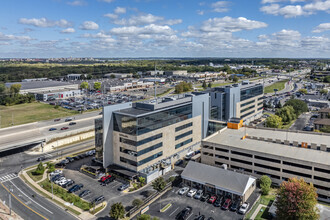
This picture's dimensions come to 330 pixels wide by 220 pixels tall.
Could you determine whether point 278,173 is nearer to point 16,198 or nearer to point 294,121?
point 16,198

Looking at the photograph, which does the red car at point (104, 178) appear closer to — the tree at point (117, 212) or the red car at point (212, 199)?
the tree at point (117, 212)

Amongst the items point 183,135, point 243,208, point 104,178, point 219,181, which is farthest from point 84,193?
point 243,208

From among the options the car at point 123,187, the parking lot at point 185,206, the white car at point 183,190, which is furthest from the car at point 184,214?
the car at point 123,187

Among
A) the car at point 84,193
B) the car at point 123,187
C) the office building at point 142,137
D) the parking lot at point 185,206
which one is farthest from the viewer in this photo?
the office building at point 142,137

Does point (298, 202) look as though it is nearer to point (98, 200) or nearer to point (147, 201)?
point (147, 201)

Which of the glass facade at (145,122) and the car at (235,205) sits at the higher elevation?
the glass facade at (145,122)

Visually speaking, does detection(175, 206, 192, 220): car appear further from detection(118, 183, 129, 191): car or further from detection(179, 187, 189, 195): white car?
detection(118, 183, 129, 191): car
